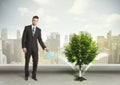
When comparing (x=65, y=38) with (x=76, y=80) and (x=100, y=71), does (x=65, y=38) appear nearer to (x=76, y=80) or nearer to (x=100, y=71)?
(x=100, y=71)

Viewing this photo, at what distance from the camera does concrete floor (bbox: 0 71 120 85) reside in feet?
17.3

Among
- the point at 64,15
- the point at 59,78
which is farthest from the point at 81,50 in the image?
the point at 64,15

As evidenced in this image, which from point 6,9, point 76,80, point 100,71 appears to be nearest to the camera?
point 76,80

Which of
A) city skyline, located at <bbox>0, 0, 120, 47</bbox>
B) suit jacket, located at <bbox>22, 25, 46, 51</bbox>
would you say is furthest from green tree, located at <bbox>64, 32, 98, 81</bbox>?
city skyline, located at <bbox>0, 0, 120, 47</bbox>

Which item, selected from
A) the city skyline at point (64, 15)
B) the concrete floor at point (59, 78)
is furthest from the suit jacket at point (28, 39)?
the city skyline at point (64, 15)

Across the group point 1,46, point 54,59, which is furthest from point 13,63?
point 54,59

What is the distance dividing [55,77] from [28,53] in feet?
2.94

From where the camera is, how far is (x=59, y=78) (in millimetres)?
5719

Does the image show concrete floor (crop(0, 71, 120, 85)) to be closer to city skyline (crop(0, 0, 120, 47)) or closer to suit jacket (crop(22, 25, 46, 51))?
suit jacket (crop(22, 25, 46, 51))

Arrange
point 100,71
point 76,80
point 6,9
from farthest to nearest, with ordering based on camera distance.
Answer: point 6,9 < point 100,71 < point 76,80

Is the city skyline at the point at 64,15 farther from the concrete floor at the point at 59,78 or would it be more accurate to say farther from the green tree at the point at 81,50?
the green tree at the point at 81,50

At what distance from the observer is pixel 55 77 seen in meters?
5.82

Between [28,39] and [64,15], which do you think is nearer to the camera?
[28,39]

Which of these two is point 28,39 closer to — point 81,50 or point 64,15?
point 81,50
